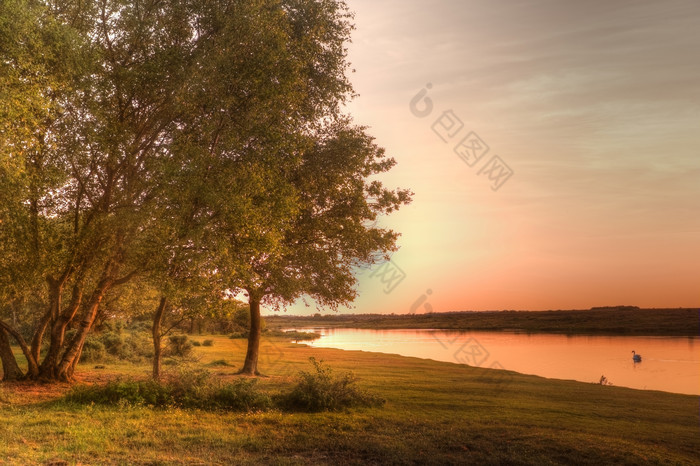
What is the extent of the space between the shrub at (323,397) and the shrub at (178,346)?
82.8ft

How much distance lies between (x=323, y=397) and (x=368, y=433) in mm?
4127

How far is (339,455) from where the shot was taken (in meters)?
12.8

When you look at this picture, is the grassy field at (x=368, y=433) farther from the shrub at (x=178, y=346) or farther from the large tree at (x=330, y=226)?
the shrub at (x=178, y=346)

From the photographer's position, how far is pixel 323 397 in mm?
18875

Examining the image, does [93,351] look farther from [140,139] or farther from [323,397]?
[323,397]

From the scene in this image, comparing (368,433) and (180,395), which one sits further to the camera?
(180,395)

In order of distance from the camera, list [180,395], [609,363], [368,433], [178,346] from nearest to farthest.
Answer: [368,433], [180,395], [178,346], [609,363]

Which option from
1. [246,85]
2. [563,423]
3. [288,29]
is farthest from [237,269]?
[563,423]

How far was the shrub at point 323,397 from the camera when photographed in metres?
18.9

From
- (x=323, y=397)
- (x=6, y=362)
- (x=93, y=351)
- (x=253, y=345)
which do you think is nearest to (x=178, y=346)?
(x=93, y=351)

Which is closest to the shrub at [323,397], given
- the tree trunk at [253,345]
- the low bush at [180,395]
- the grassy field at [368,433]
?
the grassy field at [368,433]

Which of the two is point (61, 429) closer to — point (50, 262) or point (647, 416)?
point (50, 262)

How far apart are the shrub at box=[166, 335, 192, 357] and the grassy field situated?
21.2 metres

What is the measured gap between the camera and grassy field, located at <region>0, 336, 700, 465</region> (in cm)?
1235
